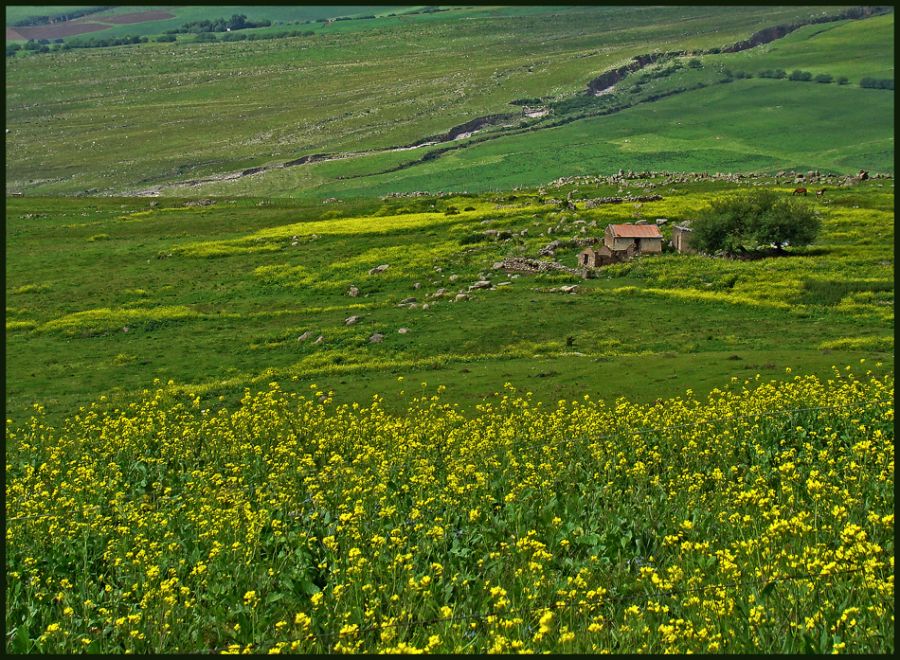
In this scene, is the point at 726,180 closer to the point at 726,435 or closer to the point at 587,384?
the point at 587,384

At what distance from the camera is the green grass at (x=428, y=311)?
162ft

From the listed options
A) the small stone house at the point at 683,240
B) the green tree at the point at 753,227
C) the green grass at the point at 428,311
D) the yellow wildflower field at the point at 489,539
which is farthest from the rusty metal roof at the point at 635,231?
the yellow wildflower field at the point at 489,539

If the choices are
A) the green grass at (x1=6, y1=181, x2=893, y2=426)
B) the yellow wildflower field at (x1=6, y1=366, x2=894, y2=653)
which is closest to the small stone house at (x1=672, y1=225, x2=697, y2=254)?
the green grass at (x1=6, y1=181, x2=893, y2=426)

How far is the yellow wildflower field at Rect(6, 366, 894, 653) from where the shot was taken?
15.5 meters

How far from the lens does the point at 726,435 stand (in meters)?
27.7

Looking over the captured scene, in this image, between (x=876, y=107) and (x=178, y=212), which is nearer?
(x=178, y=212)

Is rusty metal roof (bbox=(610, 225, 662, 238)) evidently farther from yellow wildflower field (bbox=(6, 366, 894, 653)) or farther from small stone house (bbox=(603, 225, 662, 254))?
yellow wildflower field (bbox=(6, 366, 894, 653))

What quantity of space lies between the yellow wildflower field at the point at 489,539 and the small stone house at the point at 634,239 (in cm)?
4950

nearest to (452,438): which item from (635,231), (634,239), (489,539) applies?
(489,539)

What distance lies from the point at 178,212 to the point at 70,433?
334 ft

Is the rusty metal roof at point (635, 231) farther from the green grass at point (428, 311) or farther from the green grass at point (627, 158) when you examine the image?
the green grass at point (627, 158)

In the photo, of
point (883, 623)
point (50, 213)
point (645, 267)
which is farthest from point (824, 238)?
point (50, 213)

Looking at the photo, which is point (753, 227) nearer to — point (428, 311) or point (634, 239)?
point (634, 239)

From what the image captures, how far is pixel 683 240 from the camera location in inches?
3285
